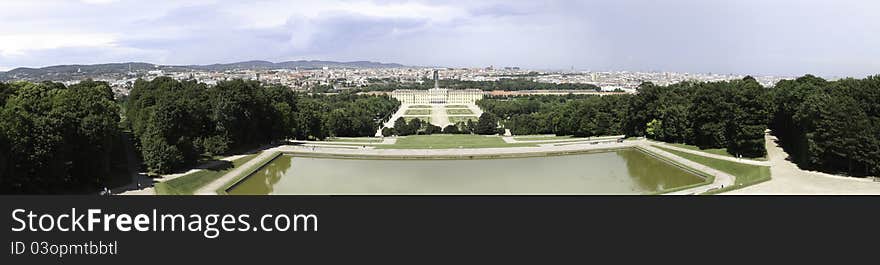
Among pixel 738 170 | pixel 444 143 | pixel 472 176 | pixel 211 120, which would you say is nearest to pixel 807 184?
pixel 738 170

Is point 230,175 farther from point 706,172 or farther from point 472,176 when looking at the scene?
point 706,172

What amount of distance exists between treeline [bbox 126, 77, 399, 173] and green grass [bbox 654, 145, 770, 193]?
24.2 m

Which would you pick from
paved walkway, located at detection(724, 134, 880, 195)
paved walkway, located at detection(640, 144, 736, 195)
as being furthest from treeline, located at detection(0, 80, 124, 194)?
paved walkway, located at detection(724, 134, 880, 195)

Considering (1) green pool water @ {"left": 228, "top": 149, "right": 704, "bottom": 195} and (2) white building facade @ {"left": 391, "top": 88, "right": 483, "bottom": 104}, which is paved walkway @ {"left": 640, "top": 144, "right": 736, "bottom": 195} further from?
(2) white building facade @ {"left": 391, "top": 88, "right": 483, "bottom": 104}

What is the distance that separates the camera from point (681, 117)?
125 feet

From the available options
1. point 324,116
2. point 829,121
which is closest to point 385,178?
point 829,121

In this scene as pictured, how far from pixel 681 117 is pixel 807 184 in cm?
1492

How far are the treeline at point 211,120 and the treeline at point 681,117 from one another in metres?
19.2

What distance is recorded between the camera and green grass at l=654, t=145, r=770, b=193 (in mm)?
24731

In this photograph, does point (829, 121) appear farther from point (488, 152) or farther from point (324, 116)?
point (324, 116)

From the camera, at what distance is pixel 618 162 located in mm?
33125

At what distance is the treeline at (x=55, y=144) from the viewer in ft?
68.2

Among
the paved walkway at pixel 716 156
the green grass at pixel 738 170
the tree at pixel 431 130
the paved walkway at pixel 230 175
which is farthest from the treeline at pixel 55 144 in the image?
the tree at pixel 431 130

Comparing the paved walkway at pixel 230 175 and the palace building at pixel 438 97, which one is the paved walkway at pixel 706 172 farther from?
the palace building at pixel 438 97
